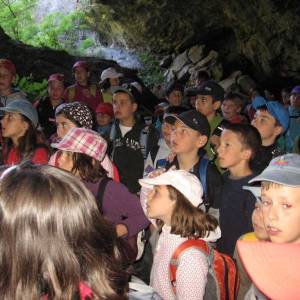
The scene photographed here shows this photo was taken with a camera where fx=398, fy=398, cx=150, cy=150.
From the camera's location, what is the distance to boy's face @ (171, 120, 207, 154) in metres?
3.99

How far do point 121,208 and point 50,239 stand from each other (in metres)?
1.76

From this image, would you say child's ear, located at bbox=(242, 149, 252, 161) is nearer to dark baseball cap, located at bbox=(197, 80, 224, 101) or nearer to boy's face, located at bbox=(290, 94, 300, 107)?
dark baseball cap, located at bbox=(197, 80, 224, 101)

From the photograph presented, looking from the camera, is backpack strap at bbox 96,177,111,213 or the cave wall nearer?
backpack strap at bbox 96,177,111,213

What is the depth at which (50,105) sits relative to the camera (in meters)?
6.64

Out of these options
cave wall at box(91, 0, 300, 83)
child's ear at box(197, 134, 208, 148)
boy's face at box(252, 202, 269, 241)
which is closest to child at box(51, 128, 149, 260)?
boy's face at box(252, 202, 269, 241)

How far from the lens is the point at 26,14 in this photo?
923 inches

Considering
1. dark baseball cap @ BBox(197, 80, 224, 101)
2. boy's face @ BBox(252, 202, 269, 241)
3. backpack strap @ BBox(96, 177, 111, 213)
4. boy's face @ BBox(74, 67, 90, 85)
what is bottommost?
boy's face @ BBox(252, 202, 269, 241)

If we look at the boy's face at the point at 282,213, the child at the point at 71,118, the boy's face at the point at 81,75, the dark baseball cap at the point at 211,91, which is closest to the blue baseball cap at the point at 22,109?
the child at the point at 71,118

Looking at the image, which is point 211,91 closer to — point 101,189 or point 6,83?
point 101,189

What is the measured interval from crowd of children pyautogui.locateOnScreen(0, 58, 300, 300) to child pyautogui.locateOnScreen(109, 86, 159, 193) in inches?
0.6

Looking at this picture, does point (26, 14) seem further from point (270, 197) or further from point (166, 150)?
point (270, 197)

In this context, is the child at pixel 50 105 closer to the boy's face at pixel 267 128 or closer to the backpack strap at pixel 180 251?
the boy's face at pixel 267 128

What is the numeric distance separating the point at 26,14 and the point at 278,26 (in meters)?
15.1

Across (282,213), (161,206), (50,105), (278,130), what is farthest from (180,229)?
(50,105)
